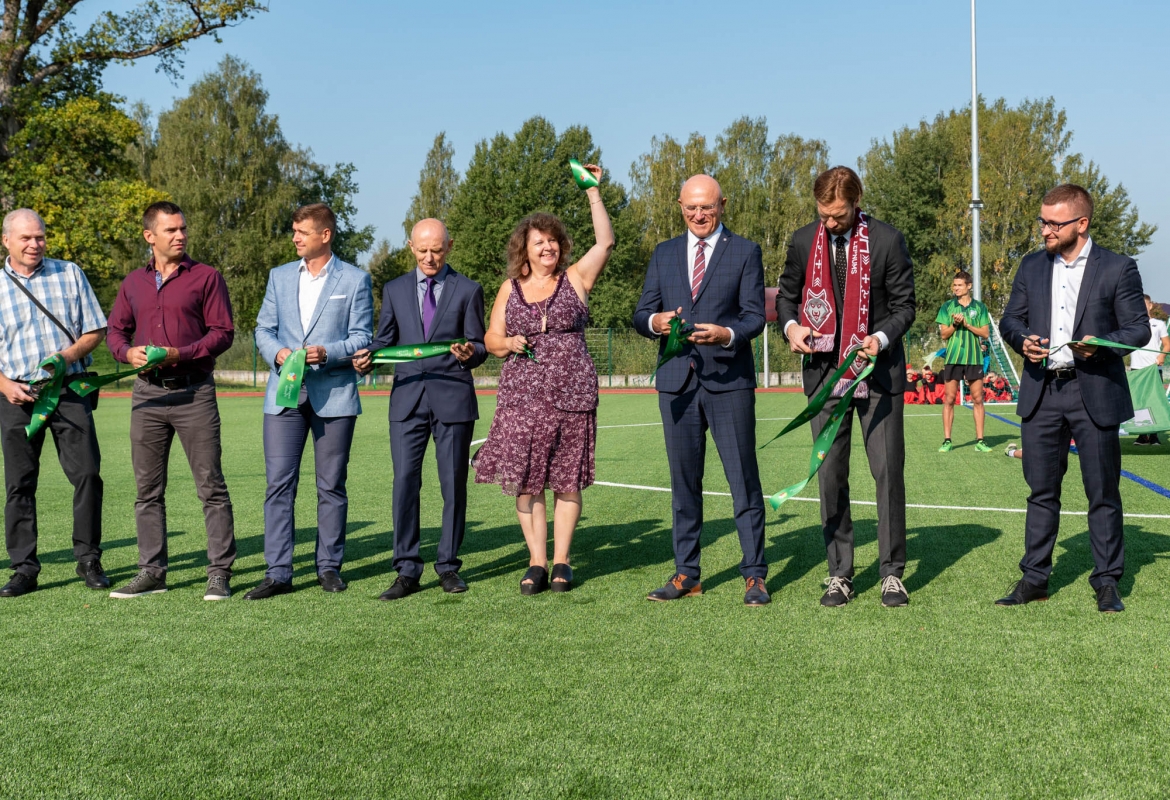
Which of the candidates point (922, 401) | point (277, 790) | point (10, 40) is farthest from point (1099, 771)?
point (10, 40)

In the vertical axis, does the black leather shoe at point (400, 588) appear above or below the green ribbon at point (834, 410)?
below

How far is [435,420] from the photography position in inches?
221

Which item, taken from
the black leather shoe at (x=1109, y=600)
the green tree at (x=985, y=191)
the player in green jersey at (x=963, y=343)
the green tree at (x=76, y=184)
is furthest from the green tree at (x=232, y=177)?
the black leather shoe at (x=1109, y=600)

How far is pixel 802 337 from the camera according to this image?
198 inches

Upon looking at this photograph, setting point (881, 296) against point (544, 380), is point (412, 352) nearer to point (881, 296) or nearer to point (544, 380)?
point (544, 380)

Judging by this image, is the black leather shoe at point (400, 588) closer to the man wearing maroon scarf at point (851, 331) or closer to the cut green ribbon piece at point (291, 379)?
the cut green ribbon piece at point (291, 379)

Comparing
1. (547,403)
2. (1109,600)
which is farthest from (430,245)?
(1109,600)

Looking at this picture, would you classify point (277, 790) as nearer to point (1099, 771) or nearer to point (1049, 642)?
point (1099, 771)

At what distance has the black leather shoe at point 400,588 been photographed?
17.3 ft

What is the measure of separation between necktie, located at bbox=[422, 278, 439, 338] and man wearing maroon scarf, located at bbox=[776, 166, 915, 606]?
1811mm

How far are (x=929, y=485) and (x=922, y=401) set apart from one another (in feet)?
47.7

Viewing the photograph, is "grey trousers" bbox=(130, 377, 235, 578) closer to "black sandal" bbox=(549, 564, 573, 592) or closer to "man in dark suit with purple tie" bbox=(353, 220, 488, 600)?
"man in dark suit with purple tie" bbox=(353, 220, 488, 600)

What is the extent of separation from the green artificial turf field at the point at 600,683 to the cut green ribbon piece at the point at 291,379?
0.99 metres

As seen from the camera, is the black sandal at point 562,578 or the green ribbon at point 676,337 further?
the black sandal at point 562,578
